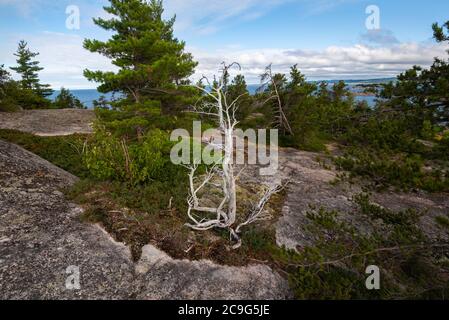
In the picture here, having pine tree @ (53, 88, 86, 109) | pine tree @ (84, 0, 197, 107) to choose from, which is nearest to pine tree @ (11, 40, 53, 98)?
pine tree @ (53, 88, 86, 109)

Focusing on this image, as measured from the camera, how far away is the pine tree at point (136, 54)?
11594 mm

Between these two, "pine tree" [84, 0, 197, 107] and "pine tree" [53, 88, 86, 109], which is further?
"pine tree" [53, 88, 86, 109]

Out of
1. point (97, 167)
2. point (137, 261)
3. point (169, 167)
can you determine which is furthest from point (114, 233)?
point (169, 167)

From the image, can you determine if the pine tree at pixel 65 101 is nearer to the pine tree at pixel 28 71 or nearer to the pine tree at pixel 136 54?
the pine tree at pixel 28 71

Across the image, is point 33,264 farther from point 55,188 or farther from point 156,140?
point 156,140

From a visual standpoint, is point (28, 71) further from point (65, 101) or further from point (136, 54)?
point (136, 54)

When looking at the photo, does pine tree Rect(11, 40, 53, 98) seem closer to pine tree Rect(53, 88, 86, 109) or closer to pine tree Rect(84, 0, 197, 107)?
pine tree Rect(53, 88, 86, 109)

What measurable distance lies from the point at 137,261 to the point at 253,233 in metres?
3.40

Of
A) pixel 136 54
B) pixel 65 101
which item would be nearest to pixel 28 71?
pixel 65 101

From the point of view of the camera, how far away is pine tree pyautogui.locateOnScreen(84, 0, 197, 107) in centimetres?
1159

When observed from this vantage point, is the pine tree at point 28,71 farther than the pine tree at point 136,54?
Yes

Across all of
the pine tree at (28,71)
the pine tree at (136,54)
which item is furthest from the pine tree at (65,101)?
the pine tree at (136,54)

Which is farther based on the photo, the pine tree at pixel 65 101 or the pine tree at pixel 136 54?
the pine tree at pixel 65 101

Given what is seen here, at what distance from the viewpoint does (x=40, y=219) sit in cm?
758
